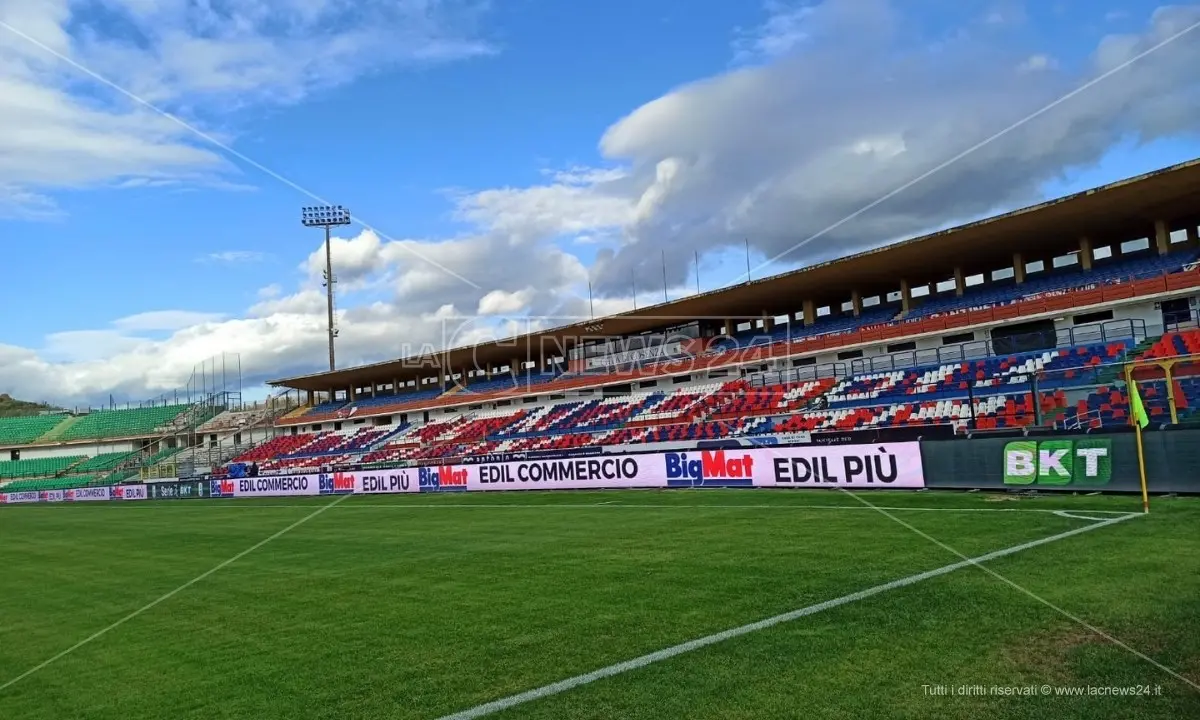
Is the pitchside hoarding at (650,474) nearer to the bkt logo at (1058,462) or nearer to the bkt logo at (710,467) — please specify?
the bkt logo at (710,467)

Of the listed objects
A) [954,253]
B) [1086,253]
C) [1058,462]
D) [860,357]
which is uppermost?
[954,253]

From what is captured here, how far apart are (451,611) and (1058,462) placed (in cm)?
1363

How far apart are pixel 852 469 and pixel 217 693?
1776 centimetres

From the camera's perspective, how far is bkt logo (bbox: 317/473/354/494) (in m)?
40.0

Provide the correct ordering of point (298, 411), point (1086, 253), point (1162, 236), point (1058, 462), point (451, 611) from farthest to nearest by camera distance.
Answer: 1. point (298, 411)
2. point (1086, 253)
3. point (1162, 236)
4. point (1058, 462)
5. point (451, 611)

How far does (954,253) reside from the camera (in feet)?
117

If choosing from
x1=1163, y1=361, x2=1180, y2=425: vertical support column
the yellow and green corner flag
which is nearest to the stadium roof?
x1=1163, y1=361, x2=1180, y2=425: vertical support column

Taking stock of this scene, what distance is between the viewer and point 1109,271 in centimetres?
3269

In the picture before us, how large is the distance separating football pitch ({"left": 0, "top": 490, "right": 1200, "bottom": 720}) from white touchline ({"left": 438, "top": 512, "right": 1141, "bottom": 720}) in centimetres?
3

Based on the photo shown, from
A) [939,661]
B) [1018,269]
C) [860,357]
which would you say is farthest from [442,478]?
[939,661]

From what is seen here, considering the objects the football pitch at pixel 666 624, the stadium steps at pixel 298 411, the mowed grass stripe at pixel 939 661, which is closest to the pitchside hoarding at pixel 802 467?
the football pitch at pixel 666 624

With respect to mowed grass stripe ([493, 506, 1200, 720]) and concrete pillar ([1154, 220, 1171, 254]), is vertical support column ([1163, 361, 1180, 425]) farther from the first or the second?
concrete pillar ([1154, 220, 1171, 254])

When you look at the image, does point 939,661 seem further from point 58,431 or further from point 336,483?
point 58,431

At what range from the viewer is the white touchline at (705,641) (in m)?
5.59
